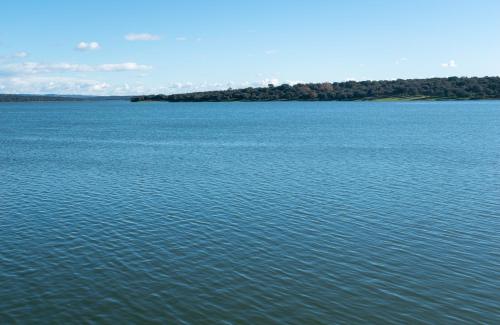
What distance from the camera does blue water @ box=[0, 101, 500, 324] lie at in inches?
764

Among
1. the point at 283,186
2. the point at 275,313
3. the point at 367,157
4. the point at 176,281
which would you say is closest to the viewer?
the point at 275,313

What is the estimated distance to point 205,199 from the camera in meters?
37.4

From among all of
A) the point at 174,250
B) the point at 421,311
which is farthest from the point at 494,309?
the point at 174,250

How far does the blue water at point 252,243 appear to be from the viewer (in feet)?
63.7

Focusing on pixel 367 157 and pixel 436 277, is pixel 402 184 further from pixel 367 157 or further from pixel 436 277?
pixel 436 277

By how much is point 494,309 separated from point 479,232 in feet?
33.6

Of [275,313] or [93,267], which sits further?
[93,267]

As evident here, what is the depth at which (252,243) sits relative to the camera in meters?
27.0

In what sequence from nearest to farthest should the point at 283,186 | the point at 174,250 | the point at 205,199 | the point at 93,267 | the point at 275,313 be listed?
the point at 275,313
the point at 93,267
the point at 174,250
the point at 205,199
the point at 283,186

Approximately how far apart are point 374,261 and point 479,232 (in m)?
8.46

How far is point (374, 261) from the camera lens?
24.0 meters

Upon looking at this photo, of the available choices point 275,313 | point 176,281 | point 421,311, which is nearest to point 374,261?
point 421,311

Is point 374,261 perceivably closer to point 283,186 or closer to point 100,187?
point 283,186

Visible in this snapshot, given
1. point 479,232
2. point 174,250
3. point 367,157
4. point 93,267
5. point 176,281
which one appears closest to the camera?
point 176,281
